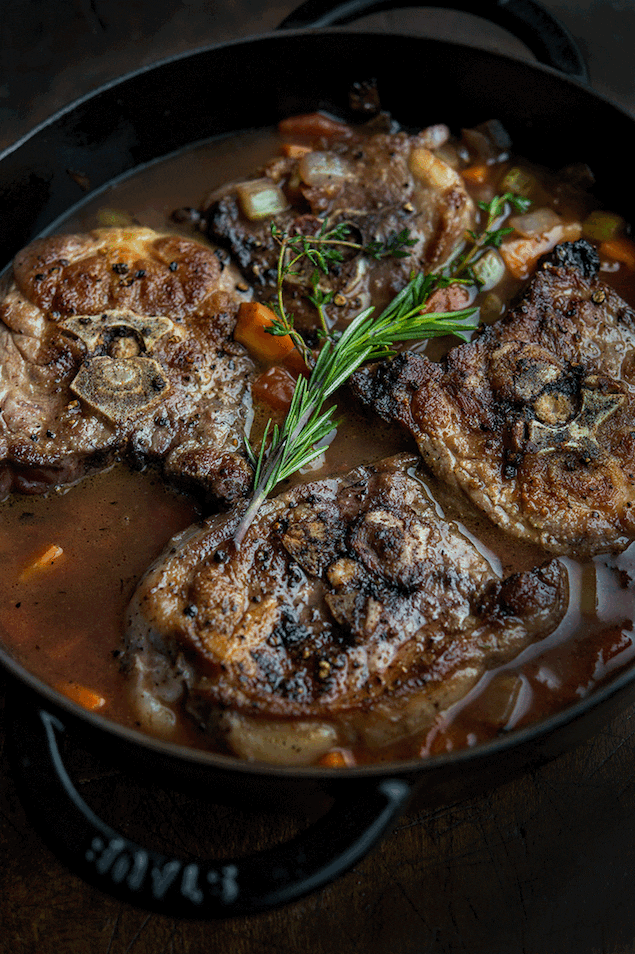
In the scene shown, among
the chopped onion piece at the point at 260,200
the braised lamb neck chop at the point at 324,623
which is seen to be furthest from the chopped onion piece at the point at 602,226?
the braised lamb neck chop at the point at 324,623

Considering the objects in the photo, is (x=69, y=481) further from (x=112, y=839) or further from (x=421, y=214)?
(x=421, y=214)

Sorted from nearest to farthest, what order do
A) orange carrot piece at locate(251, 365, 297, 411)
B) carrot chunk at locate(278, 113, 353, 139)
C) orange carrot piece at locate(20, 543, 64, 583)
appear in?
orange carrot piece at locate(20, 543, 64, 583) → orange carrot piece at locate(251, 365, 297, 411) → carrot chunk at locate(278, 113, 353, 139)

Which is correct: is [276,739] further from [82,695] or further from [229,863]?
[82,695]

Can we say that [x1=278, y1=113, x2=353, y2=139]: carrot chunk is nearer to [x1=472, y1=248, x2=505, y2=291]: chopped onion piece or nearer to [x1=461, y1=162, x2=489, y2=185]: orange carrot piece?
[x1=461, y1=162, x2=489, y2=185]: orange carrot piece

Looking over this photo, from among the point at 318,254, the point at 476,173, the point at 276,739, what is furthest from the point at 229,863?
the point at 476,173

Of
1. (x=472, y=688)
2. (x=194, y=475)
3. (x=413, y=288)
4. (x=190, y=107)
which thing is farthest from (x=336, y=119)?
(x=472, y=688)

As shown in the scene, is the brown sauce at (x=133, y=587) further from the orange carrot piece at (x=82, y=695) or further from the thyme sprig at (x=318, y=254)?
the thyme sprig at (x=318, y=254)

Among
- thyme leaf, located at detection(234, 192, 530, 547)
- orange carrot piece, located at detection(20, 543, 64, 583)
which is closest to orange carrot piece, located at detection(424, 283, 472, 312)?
thyme leaf, located at detection(234, 192, 530, 547)

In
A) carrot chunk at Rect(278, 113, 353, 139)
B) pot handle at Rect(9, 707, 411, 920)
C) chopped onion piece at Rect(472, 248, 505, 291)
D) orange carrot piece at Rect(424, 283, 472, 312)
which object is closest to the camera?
pot handle at Rect(9, 707, 411, 920)
